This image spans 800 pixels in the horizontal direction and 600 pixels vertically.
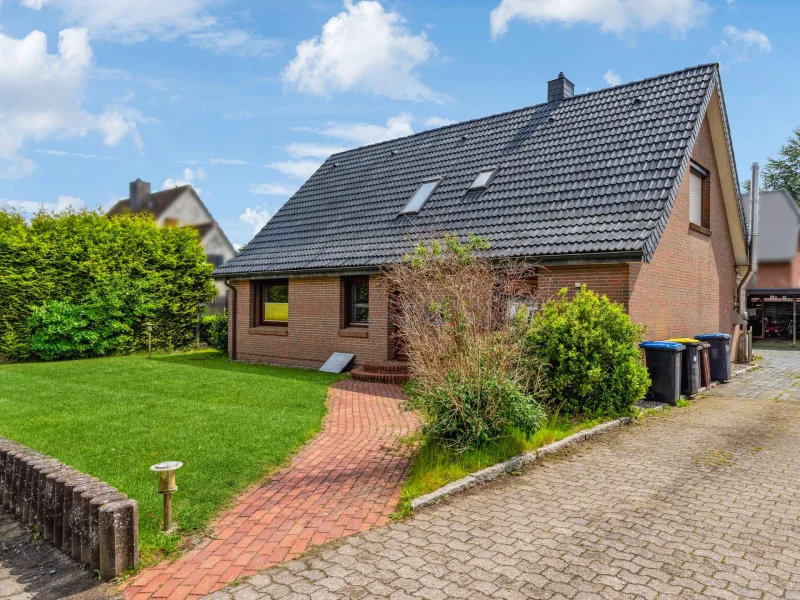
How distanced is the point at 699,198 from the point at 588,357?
8.87 metres

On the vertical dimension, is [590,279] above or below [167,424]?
above

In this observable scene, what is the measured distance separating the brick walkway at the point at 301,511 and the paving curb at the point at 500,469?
0.34 m

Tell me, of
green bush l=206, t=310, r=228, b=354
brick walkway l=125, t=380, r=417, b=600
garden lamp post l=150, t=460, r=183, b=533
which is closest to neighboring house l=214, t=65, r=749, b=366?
green bush l=206, t=310, r=228, b=354

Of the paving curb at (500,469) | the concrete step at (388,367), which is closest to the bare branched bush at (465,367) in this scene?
the paving curb at (500,469)

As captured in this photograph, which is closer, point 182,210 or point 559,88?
point 559,88

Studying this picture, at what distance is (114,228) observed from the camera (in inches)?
735

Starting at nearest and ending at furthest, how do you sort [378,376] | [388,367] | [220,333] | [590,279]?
[590,279] → [378,376] → [388,367] → [220,333]

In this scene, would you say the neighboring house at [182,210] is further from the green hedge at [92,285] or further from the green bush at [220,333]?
the green bush at [220,333]

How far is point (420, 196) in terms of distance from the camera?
15430mm

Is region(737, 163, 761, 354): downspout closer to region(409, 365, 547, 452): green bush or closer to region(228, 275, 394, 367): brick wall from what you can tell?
region(228, 275, 394, 367): brick wall

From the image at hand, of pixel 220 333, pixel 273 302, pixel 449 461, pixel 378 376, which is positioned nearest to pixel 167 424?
pixel 449 461

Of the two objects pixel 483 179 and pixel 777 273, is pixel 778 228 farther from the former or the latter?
pixel 483 179

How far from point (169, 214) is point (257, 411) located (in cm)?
2802

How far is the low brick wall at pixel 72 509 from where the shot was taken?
13.3 ft
